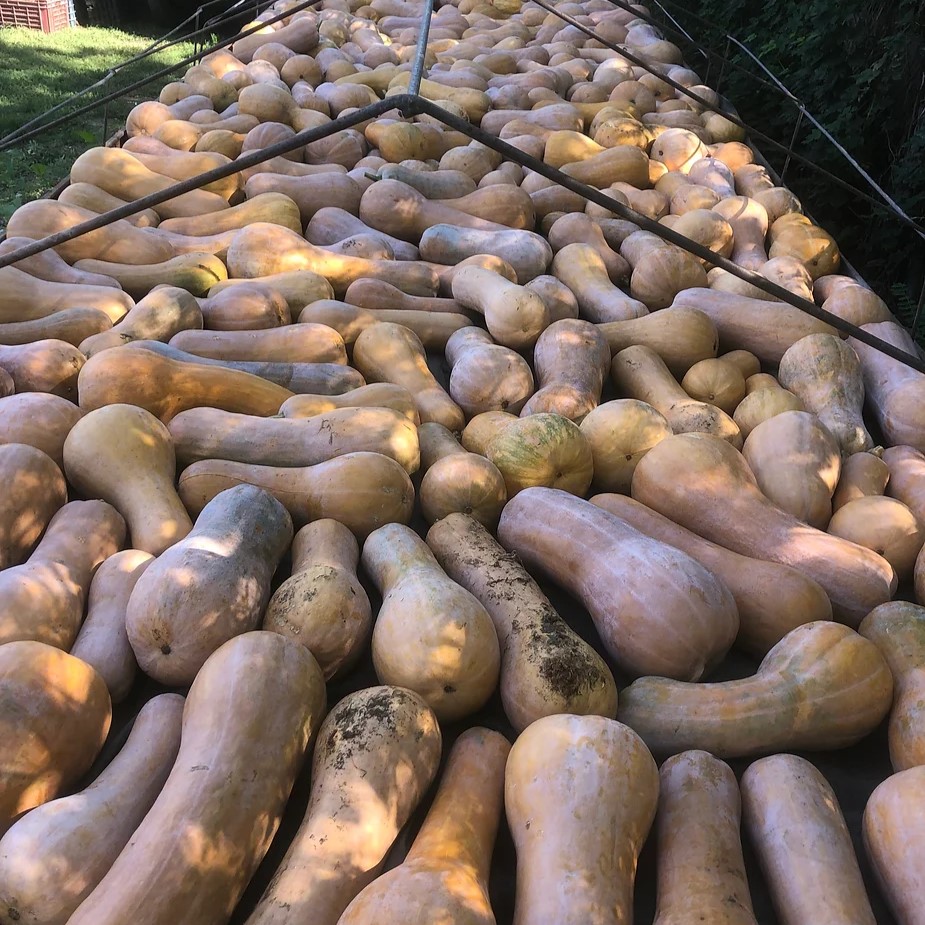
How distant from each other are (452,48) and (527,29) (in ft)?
3.24

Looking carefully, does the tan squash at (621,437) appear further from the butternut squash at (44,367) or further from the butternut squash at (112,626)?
the butternut squash at (44,367)

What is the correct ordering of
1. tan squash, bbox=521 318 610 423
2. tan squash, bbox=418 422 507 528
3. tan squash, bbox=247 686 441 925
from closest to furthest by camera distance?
tan squash, bbox=247 686 441 925 < tan squash, bbox=418 422 507 528 < tan squash, bbox=521 318 610 423

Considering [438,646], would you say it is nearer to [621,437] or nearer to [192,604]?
[192,604]

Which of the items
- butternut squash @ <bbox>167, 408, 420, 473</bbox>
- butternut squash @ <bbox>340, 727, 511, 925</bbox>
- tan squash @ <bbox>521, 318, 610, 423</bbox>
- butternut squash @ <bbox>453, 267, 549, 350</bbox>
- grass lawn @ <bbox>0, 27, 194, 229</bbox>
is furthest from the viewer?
grass lawn @ <bbox>0, 27, 194, 229</bbox>

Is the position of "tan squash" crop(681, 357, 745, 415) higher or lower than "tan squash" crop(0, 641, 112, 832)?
lower

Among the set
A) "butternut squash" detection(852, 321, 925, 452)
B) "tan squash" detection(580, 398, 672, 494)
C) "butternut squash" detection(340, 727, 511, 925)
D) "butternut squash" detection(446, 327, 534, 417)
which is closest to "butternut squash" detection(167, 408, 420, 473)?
"butternut squash" detection(446, 327, 534, 417)

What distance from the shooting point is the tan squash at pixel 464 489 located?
2066mm

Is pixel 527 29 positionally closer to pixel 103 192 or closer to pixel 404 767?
pixel 103 192

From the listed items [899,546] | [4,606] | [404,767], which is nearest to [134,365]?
[4,606]

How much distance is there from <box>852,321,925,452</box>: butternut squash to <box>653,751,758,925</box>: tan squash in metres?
1.48

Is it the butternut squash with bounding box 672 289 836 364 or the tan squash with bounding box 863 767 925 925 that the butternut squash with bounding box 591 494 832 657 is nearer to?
the tan squash with bounding box 863 767 925 925

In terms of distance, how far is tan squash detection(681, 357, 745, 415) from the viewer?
2.64 metres

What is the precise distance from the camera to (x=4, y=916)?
1.18 m

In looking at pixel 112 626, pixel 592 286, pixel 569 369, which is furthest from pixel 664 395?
pixel 112 626
